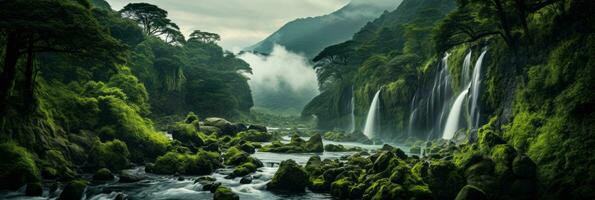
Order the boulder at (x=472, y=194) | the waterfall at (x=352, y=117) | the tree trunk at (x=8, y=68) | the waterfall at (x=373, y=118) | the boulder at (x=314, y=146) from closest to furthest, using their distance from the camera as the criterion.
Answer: the boulder at (x=472, y=194) → the tree trunk at (x=8, y=68) → the boulder at (x=314, y=146) → the waterfall at (x=373, y=118) → the waterfall at (x=352, y=117)

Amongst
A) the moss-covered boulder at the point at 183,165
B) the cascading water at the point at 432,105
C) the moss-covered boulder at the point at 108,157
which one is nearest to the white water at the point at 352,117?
the cascading water at the point at 432,105


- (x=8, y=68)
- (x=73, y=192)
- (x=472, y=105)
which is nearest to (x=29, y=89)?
(x=8, y=68)

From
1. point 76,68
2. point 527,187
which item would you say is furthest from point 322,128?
point 527,187

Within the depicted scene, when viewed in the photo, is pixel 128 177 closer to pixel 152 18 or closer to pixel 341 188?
pixel 341 188

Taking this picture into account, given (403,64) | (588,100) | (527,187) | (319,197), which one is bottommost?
(319,197)

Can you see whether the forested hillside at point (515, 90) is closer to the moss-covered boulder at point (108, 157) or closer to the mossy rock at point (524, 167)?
the mossy rock at point (524, 167)

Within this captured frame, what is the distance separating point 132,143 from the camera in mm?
31750

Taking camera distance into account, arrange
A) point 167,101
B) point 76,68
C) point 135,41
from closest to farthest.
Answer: point 76,68
point 135,41
point 167,101

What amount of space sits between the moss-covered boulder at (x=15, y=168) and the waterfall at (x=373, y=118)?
171 feet

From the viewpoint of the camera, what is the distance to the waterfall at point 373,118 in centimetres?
6738

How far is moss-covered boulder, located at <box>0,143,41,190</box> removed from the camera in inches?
779

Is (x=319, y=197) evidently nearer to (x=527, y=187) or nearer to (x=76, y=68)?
(x=527, y=187)

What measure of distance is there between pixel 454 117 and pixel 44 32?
117 feet

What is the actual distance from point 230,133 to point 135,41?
1134 inches
